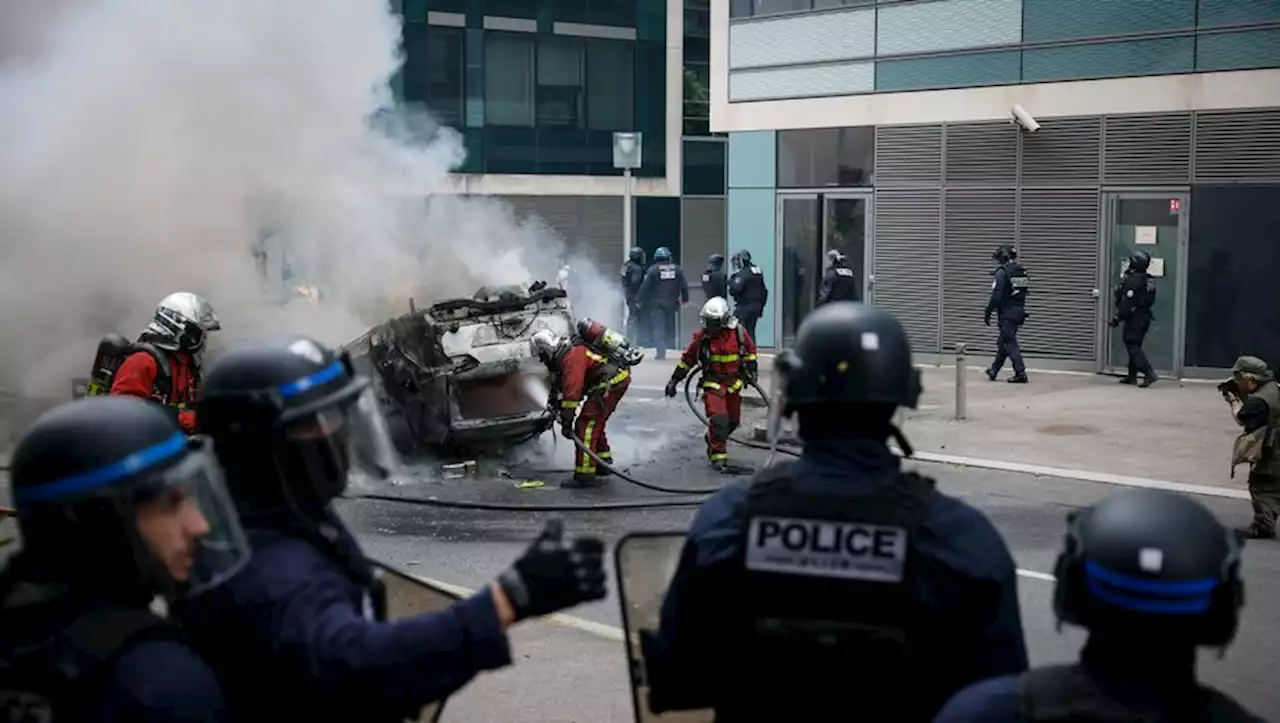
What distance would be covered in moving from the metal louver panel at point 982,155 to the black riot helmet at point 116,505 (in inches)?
673

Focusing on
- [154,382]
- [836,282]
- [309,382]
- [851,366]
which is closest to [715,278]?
[836,282]

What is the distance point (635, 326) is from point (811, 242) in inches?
125

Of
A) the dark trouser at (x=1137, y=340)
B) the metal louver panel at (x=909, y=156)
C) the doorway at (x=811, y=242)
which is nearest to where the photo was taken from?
the dark trouser at (x=1137, y=340)

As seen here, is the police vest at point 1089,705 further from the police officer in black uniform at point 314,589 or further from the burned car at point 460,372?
the burned car at point 460,372

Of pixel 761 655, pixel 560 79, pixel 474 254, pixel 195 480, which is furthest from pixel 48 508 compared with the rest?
pixel 560 79

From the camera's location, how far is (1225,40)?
16.1 metres

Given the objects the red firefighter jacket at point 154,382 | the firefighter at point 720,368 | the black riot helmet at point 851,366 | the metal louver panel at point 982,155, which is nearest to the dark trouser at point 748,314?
the metal louver panel at point 982,155

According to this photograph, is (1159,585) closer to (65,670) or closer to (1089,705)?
(1089,705)

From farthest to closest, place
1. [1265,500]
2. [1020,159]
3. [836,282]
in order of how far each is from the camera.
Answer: [836,282]
[1020,159]
[1265,500]

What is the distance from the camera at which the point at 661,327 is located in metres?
20.8

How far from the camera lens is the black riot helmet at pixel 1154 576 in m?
1.96

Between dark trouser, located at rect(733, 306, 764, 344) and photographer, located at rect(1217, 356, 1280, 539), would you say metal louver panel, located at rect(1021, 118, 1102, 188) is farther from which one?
photographer, located at rect(1217, 356, 1280, 539)

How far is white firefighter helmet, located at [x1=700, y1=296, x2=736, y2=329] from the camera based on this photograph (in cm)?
1136

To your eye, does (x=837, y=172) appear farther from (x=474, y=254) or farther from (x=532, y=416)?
(x=532, y=416)
